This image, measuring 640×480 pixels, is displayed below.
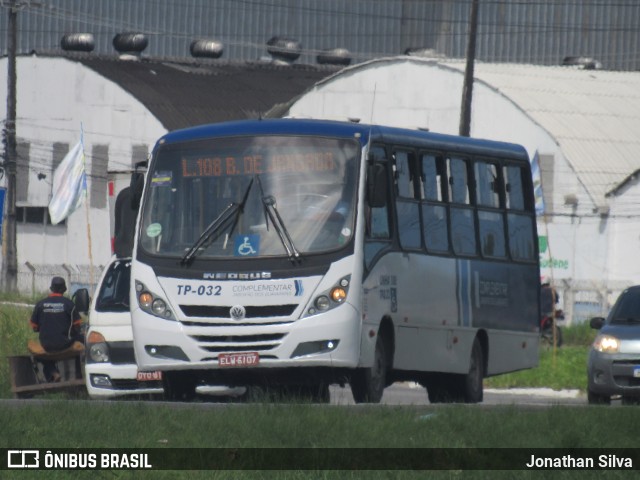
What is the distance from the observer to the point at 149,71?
65.9m

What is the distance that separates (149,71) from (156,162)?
49048mm

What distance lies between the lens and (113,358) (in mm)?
19375

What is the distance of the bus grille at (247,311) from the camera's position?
53.0ft

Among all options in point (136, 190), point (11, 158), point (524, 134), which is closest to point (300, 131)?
point (136, 190)

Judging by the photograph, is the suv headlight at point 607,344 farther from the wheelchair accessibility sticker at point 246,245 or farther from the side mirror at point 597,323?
the wheelchair accessibility sticker at point 246,245

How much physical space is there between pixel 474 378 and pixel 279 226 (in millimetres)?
4610

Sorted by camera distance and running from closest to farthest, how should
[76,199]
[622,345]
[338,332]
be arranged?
[338,332]
[622,345]
[76,199]

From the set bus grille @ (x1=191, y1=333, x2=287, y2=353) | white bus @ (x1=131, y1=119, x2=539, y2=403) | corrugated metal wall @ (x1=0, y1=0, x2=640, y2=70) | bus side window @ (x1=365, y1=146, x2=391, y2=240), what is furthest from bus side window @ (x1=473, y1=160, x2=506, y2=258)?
corrugated metal wall @ (x1=0, y1=0, x2=640, y2=70)

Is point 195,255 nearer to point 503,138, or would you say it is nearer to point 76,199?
point 76,199

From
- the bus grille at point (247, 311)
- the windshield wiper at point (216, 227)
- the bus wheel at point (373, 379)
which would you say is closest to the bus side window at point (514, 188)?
the bus wheel at point (373, 379)

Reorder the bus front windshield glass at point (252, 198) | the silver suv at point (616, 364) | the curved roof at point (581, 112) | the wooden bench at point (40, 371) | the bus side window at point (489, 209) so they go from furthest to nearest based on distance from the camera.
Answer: the curved roof at point (581, 112)
the silver suv at point (616, 364)
the bus side window at point (489, 209)
the wooden bench at point (40, 371)
the bus front windshield glass at point (252, 198)

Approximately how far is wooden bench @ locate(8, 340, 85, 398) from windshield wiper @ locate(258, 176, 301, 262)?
468cm

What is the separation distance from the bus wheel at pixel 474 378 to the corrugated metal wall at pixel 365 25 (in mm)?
51065

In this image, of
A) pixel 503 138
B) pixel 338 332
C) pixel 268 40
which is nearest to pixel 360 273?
pixel 338 332
